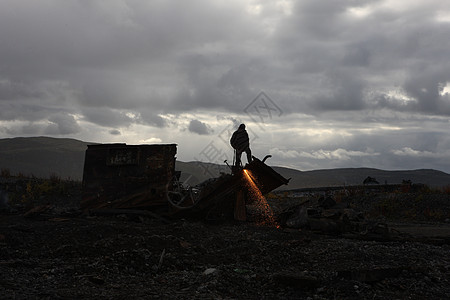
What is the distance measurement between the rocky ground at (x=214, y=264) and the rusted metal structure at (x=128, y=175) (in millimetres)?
1881

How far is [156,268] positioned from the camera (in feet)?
21.5

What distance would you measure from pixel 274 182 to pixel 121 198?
4.68m

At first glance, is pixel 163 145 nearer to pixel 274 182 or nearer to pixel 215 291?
pixel 274 182

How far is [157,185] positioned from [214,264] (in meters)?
5.64

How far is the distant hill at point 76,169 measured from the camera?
2435 inches

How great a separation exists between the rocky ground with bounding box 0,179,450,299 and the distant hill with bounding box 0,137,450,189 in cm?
4841

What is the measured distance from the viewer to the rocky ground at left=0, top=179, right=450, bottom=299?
17.8 feet

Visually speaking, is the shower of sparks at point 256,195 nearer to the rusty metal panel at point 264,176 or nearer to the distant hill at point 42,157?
the rusty metal panel at point 264,176

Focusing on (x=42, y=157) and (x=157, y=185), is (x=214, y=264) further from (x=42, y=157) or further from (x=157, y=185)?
(x=42, y=157)

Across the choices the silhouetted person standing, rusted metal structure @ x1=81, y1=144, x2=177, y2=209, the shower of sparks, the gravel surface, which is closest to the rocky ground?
the gravel surface

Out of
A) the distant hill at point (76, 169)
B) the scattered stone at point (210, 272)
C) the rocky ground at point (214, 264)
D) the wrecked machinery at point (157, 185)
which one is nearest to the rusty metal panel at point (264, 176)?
Result: the wrecked machinery at point (157, 185)

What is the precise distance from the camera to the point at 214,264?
23.5ft

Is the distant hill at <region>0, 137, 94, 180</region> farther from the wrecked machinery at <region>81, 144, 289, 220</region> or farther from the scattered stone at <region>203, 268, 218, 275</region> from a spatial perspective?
the scattered stone at <region>203, 268, 218, 275</region>

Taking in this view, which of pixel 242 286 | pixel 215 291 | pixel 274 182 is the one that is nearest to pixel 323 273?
pixel 242 286
